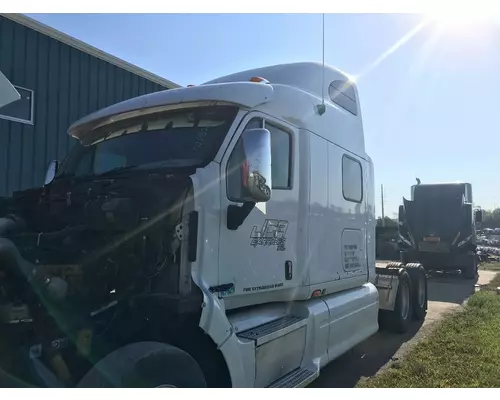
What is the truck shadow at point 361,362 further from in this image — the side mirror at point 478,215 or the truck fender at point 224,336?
the side mirror at point 478,215

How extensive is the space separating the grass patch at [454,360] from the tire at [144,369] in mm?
2797

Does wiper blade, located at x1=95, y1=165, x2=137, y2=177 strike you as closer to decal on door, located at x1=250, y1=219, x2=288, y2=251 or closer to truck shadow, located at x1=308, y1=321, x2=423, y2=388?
decal on door, located at x1=250, y1=219, x2=288, y2=251

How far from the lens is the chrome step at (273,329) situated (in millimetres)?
3834

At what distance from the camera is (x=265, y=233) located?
4.16m

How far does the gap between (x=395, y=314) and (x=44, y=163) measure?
637 centimetres

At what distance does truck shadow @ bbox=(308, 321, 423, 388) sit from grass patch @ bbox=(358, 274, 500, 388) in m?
0.21

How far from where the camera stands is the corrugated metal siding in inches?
305

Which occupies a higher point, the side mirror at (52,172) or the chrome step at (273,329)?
the side mirror at (52,172)

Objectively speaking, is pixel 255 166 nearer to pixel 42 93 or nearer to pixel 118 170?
pixel 118 170

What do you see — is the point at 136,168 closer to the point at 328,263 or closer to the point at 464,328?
the point at 328,263

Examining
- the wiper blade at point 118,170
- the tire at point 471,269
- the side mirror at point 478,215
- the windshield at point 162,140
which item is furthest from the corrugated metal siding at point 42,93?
the side mirror at point 478,215

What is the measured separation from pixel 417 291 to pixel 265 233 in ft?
18.4

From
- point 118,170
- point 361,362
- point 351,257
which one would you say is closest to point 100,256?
point 118,170

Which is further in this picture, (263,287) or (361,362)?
(361,362)
